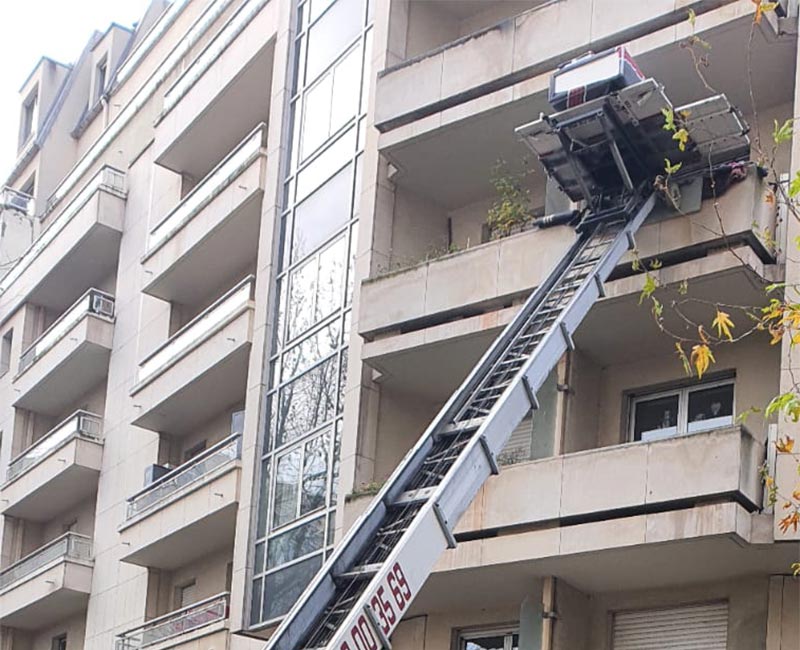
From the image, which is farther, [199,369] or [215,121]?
[215,121]

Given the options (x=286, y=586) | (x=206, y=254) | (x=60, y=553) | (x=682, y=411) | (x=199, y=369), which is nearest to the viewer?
(x=682, y=411)

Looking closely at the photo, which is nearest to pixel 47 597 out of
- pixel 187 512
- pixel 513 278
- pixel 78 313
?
pixel 78 313

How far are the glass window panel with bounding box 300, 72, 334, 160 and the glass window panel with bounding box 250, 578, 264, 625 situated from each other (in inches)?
256

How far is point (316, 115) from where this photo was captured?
2412 cm

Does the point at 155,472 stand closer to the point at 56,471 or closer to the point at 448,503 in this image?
the point at 56,471

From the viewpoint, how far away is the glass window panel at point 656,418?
62.3ft

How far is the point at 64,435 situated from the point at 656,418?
685 inches

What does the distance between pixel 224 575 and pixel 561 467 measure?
10.6m

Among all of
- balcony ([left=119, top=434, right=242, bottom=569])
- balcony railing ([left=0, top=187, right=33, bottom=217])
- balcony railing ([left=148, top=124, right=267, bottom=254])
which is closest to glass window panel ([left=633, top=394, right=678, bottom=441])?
balcony ([left=119, top=434, right=242, bottom=569])

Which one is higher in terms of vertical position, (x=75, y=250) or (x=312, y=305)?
(x=75, y=250)

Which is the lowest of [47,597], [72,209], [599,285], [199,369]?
[47,597]

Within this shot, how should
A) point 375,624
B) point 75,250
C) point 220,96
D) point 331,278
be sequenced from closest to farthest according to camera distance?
point 375,624 < point 331,278 < point 220,96 < point 75,250

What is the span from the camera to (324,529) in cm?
2100

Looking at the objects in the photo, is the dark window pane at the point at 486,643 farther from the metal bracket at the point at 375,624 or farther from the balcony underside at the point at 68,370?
the balcony underside at the point at 68,370
